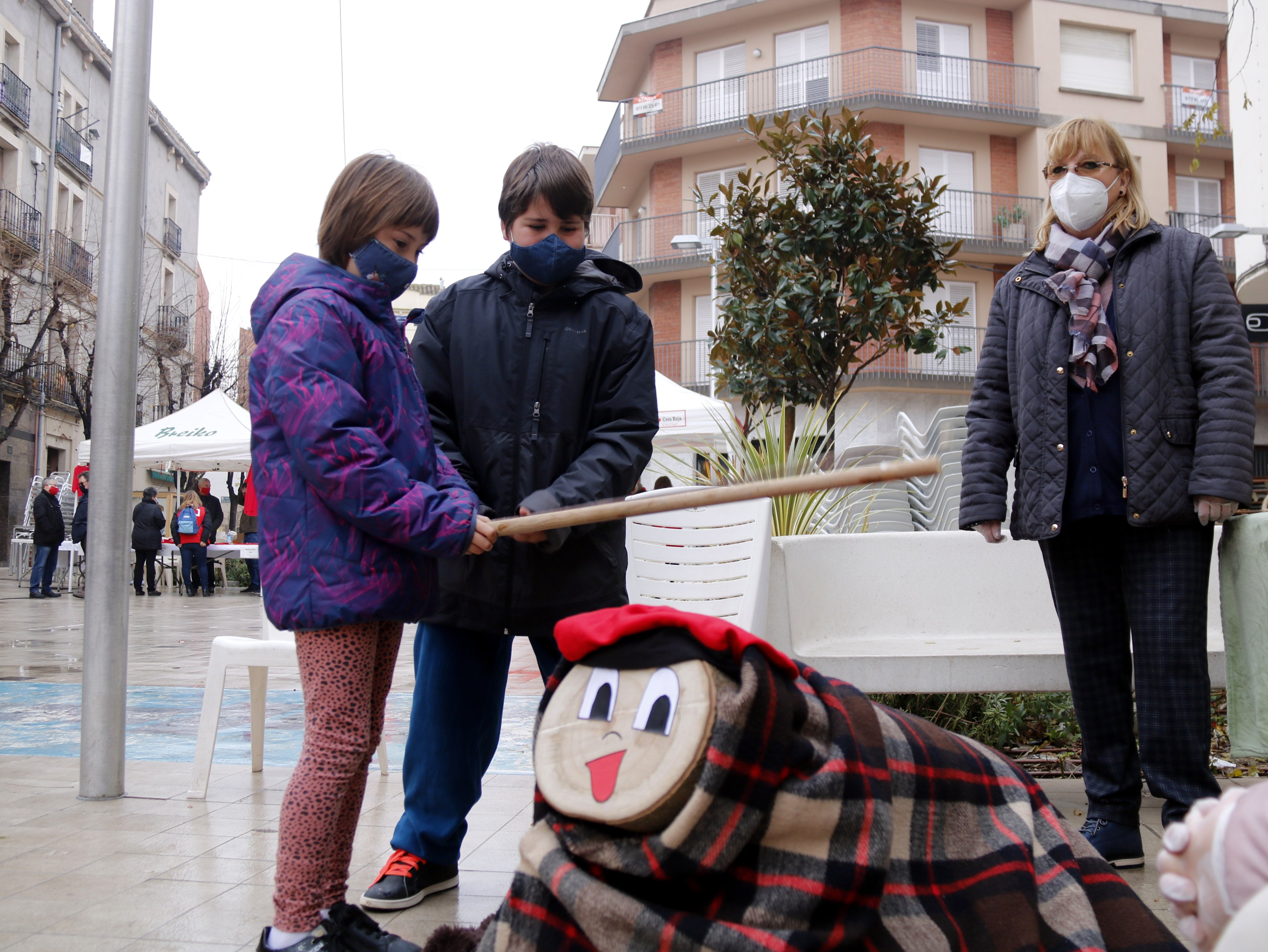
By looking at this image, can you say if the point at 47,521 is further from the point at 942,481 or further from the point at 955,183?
the point at 955,183

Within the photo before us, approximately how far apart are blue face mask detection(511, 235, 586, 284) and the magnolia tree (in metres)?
4.76

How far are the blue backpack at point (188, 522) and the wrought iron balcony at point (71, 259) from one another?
10.0 m

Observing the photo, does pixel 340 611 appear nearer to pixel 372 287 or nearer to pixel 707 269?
pixel 372 287

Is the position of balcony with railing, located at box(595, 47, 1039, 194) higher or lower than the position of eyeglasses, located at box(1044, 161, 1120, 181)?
higher

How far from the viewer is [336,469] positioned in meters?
2.12

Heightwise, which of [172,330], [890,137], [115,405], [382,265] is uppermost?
[890,137]

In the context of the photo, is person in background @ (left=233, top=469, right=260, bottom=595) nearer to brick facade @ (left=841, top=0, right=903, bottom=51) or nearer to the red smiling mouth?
the red smiling mouth

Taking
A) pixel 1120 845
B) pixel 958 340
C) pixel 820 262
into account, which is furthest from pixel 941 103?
pixel 1120 845

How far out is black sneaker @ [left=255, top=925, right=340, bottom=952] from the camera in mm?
2145

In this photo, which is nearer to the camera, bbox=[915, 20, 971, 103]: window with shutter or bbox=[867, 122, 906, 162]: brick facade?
bbox=[867, 122, 906, 162]: brick facade

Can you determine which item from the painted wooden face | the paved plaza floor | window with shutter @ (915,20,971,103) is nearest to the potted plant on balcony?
window with shutter @ (915,20,971,103)

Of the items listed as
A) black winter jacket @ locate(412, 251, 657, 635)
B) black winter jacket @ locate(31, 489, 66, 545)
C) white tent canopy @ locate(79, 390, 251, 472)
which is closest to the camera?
black winter jacket @ locate(412, 251, 657, 635)

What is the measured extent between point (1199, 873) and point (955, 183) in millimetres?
26582

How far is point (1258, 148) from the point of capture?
32.6 ft
